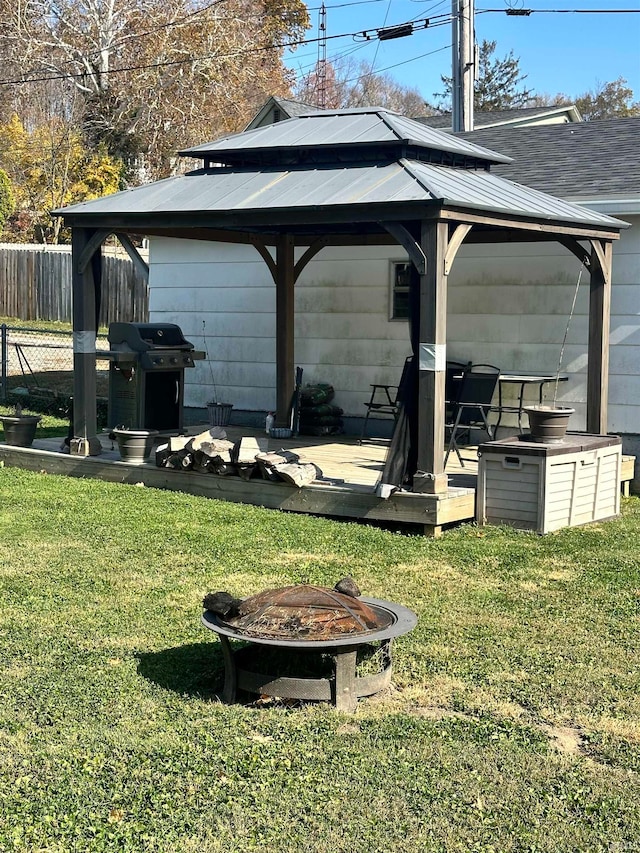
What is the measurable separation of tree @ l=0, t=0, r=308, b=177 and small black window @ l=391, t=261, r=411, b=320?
70.7 ft

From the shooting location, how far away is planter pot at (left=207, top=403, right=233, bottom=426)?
13.5 metres

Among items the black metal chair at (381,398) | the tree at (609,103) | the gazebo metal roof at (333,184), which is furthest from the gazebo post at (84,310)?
the tree at (609,103)

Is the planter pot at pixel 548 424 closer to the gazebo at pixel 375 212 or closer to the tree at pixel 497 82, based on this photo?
the gazebo at pixel 375 212

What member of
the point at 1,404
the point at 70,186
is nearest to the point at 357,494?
the point at 1,404

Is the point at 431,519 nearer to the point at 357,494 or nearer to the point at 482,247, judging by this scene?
the point at 357,494

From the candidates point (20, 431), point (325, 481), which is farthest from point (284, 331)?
point (325, 481)

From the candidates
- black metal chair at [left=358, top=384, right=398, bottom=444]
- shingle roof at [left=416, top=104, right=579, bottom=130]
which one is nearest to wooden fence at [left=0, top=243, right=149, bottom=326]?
shingle roof at [left=416, top=104, right=579, bottom=130]

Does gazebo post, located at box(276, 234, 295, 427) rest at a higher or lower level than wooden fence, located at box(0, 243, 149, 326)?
lower

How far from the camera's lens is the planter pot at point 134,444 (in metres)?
10.5

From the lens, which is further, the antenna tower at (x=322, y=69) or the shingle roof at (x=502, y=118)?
the antenna tower at (x=322, y=69)

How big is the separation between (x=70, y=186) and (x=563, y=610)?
2754 centimetres

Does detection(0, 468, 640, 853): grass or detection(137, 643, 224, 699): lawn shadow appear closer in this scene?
detection(0, 468, 640, 853): grass

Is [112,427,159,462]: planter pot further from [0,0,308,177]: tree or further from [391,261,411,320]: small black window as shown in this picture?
[0,0,308,177]: tree

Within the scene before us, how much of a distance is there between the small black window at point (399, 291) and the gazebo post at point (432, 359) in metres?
4.10
